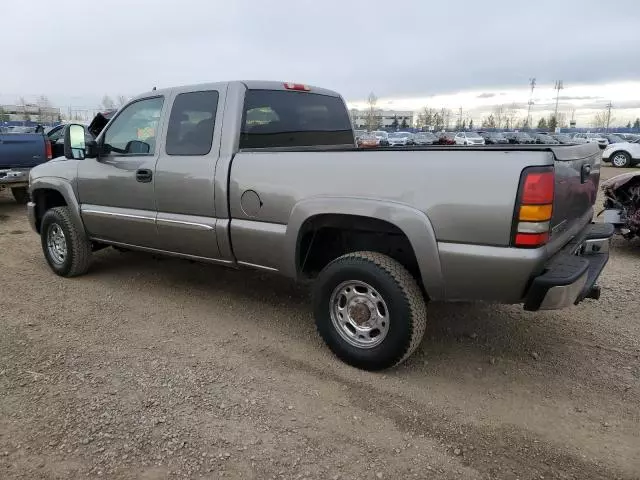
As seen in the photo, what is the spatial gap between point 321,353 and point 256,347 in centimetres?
50

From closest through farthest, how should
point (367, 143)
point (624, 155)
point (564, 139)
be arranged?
point (367, 143) → point (624, 155) → point (564, 139)

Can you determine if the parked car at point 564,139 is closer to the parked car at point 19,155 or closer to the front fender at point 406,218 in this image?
the front fender at point 406,218

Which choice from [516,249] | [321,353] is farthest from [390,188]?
[321,353]

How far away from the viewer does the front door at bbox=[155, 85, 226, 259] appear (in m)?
4.01

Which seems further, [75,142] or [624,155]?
[624,155]

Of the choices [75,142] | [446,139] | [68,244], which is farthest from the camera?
[446,139]

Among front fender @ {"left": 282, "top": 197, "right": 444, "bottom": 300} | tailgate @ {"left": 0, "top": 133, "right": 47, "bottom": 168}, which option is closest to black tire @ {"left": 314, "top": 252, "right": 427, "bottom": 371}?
front fender @ {"left": 282, "top": 197, "right": 444, "bottom": 300}

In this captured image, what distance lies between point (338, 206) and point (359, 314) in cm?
74

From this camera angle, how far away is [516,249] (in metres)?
2.80

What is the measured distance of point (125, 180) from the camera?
4625mm

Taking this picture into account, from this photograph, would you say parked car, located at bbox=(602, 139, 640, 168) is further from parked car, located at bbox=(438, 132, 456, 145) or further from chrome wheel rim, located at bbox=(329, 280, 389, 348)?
chrome wheel rim, located at bbox=(329, 280, 389, 348)

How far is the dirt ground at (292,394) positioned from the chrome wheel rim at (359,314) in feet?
0.77

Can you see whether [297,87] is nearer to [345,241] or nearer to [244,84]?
[244,84]

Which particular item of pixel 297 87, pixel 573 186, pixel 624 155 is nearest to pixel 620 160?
pixel 624 155
